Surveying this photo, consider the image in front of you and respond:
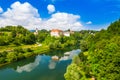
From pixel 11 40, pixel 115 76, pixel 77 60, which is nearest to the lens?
pixel 115 76

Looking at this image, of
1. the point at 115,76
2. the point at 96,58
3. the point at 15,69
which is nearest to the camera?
the point at 115,76

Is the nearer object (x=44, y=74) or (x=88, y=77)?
(x=88, y=77)

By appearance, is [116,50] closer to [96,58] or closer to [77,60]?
[96,58]

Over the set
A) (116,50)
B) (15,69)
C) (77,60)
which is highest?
(116,50)

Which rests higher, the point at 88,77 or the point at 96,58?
the point at 96,58

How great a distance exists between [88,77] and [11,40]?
233ft

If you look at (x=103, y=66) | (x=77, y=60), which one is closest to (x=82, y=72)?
(x=77, y=60)

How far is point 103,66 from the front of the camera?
1004 inches

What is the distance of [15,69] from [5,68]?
2.95 meters

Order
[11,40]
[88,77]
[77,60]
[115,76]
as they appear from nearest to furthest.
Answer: [115,76] < [88,77] < [77,60] < [11,40]

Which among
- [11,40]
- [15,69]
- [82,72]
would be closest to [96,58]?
[82,72]

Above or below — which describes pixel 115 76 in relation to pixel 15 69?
above

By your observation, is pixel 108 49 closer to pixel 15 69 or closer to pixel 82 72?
pixel 82 72

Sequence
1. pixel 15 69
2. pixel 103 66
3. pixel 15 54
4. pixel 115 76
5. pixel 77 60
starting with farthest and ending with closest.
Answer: pixel 15 54, pixel 15 69, pixel 77 60, pixel 103 66, pixel 115 76
